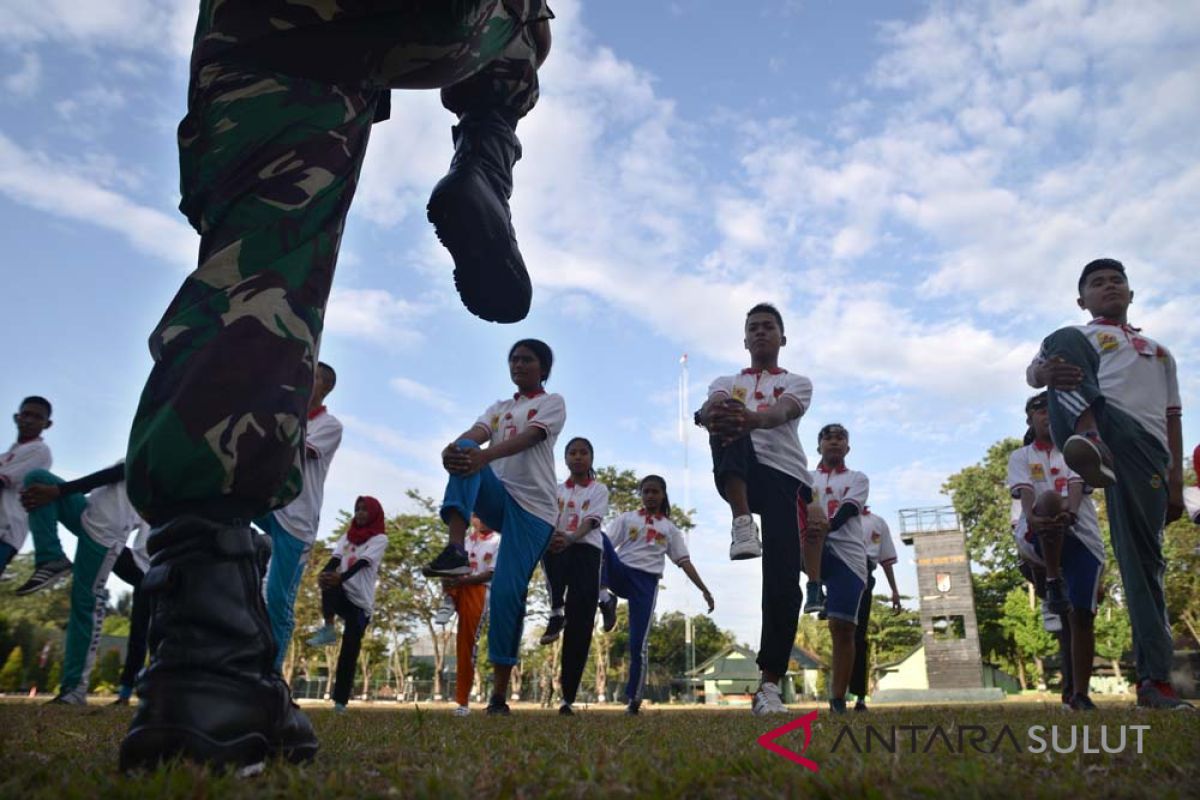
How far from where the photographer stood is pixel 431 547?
114ft

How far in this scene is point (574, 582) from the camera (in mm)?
7039

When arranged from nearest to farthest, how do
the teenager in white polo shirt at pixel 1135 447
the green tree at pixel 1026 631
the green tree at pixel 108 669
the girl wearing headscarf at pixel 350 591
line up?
the teenager in white polo shirt at pixel 1135 447 < the girl wearing headscarf at pixel 350 591 < the green tree at pixel 108 669 < the green tree at pixel 1026 631

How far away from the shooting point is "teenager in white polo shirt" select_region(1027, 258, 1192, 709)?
4.08 metres

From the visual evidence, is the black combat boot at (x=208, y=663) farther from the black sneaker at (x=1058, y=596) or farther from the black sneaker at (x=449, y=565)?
the black sneaker at (x=1058, y=596)

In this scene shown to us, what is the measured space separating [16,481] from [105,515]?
101cm

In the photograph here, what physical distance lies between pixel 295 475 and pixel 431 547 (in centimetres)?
3475

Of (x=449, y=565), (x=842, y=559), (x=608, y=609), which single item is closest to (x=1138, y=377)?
(x=842, y=559)

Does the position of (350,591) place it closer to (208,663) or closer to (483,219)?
(483,219)

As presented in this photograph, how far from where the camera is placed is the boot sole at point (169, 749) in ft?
3.64

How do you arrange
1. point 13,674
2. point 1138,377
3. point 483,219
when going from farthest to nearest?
point 13,674
point 1138,377
point 483,219

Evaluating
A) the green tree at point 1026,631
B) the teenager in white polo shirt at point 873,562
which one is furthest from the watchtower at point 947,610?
the teenager in white polo shirt at point 873,562

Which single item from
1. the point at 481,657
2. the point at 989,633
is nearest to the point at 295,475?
the point at 481,657

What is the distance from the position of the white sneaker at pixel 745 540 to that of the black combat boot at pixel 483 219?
9.81 ft

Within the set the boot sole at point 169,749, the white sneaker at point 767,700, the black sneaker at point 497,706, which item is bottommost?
the black sneaker at point 497,706
